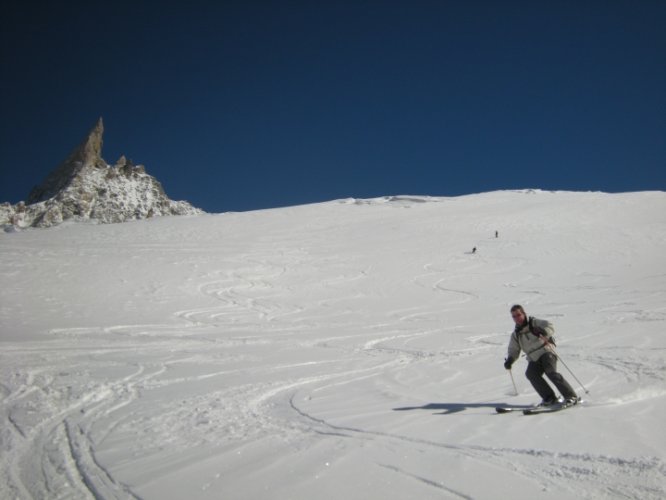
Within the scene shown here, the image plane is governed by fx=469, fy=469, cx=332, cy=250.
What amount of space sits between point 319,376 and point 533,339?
3639 mm

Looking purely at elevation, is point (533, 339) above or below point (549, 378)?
above

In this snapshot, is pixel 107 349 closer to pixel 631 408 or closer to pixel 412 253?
pixel 631 408

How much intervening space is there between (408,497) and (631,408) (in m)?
3.29

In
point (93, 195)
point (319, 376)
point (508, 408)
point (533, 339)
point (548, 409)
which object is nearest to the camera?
point (548, 409)

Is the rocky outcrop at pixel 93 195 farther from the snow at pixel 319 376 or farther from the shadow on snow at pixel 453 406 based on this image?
the shadow on snow at pixel 453 406

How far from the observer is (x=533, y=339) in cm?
612

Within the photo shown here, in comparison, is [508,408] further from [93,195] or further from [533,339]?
[93,195]

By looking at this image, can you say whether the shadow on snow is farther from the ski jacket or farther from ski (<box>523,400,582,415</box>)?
the ski jacket

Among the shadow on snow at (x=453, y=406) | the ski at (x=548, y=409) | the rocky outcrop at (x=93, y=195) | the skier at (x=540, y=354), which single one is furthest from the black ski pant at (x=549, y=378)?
the rocky outcrop at (x=93, y=195)

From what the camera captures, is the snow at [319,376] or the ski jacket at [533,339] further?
the ski jacket at [533,339]

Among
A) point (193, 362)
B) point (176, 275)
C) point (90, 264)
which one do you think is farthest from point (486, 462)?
point (90, 264)

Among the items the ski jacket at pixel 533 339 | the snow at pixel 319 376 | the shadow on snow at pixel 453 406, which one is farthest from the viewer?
the ski jacket at pixel 533 339

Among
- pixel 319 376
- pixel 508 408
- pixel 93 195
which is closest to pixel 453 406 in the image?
pixel 508 408

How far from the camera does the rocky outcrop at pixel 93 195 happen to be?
153625 mm
